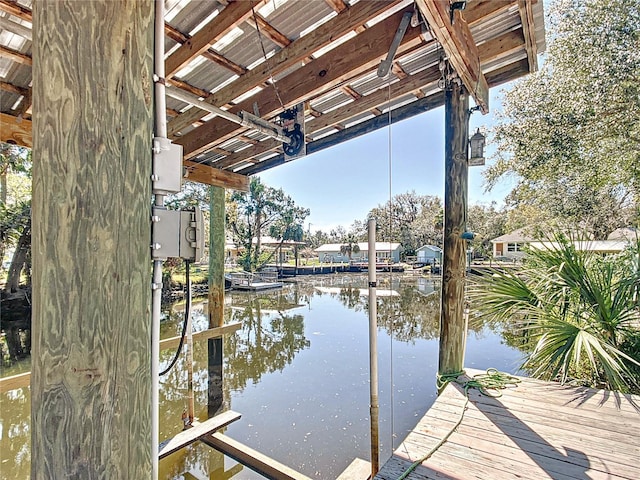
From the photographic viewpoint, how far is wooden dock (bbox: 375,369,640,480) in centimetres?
159

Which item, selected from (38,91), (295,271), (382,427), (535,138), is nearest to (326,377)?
(382,427)

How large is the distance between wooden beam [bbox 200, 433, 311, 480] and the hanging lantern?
2.92 m

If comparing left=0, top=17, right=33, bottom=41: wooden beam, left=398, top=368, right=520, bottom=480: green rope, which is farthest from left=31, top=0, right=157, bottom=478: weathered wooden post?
left=398, top=368, right=520, bottom=480: green rope

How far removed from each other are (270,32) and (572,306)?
328 cm

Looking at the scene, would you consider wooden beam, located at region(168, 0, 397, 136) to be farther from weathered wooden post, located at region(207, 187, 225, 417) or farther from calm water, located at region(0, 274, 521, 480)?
calm water, located at region(0, 274, 521, 480)

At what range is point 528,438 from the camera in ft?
6.12

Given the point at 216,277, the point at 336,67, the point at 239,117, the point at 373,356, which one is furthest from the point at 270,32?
the point at 216,277

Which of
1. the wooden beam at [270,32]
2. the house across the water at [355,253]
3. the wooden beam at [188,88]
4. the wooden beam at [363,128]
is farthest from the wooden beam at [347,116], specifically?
the house across the water at [355,253]

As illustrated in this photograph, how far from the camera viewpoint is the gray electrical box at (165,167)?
860 mm

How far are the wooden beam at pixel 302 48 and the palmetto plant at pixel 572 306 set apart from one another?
2.35 metres

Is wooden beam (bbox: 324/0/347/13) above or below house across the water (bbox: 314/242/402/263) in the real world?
above

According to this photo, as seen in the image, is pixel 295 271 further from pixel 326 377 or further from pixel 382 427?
pixel 382 427

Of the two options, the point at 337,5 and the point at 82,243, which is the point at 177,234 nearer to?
the point at 82,243

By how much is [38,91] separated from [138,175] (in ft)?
0.90
